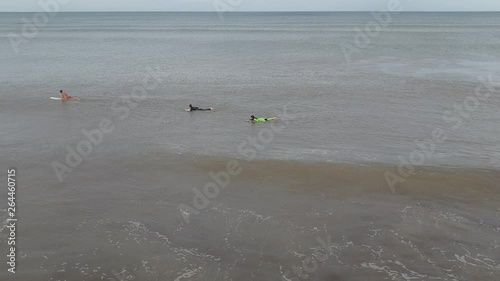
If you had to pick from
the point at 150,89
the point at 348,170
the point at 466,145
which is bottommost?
the point at 348,170

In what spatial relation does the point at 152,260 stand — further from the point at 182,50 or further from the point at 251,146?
the point at 182,50

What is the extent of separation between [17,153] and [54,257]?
13204mm

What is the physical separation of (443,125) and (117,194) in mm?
23377

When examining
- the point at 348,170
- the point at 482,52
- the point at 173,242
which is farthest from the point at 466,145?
the point at 482,52

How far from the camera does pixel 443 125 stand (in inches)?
1315

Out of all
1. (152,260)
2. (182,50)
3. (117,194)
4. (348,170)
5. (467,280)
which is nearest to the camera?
(467,280)

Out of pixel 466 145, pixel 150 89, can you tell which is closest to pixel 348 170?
pixel 466 145

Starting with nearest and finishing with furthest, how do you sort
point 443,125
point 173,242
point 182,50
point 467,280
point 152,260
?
point 467,280, point 152,260, point 173,242, point 443,125, point 182,50

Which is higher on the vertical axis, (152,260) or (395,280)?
(395,280)

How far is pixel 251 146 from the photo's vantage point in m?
29.7

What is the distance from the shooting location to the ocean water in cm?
1719

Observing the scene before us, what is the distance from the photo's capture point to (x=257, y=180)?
962 inches

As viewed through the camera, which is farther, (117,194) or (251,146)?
(251,146)

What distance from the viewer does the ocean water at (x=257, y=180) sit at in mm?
17188
